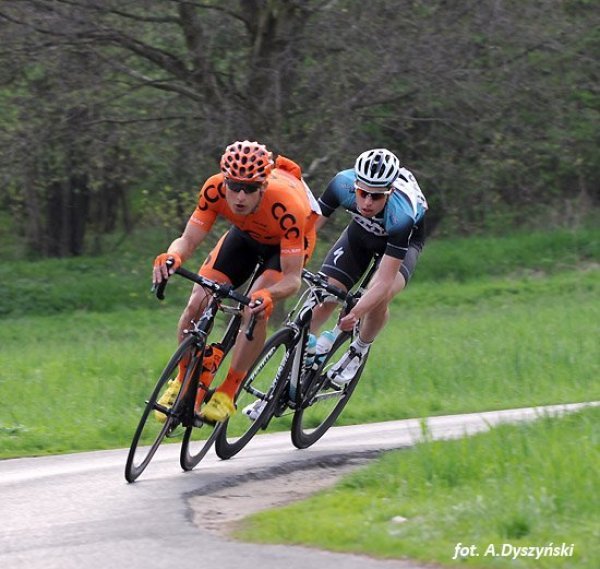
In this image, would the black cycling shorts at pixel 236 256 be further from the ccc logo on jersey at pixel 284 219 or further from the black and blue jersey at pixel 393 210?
the black and blue jersey at pixel 393 210

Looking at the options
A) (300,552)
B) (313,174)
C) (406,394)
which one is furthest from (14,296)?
(300,552)

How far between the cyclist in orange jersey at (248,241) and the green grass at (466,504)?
44.6 inches

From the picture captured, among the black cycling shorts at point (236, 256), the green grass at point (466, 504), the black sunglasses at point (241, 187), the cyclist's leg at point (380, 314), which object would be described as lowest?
the green grass at point (466, 504)

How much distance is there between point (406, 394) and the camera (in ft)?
38.1

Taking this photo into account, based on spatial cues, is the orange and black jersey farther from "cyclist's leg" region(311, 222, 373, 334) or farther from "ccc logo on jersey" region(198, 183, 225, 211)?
"cyclist's leg" region(311, 222, 373, 334)

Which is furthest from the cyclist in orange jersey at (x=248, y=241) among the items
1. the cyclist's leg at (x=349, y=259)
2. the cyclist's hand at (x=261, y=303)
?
the cyclist's leg at (x=349, y=259)

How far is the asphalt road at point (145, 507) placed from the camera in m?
5.45

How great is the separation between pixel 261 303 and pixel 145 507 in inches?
55.2

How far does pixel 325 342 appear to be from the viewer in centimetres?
863

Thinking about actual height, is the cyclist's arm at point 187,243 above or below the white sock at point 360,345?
above

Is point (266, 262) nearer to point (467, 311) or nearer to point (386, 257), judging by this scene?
point (386, 257)

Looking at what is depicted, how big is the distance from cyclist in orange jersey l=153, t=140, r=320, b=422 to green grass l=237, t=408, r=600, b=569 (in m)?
1.13

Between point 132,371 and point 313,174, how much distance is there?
203 inches

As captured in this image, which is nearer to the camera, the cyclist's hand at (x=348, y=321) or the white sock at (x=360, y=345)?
the cyclist's hand at (x=348, y=321)
